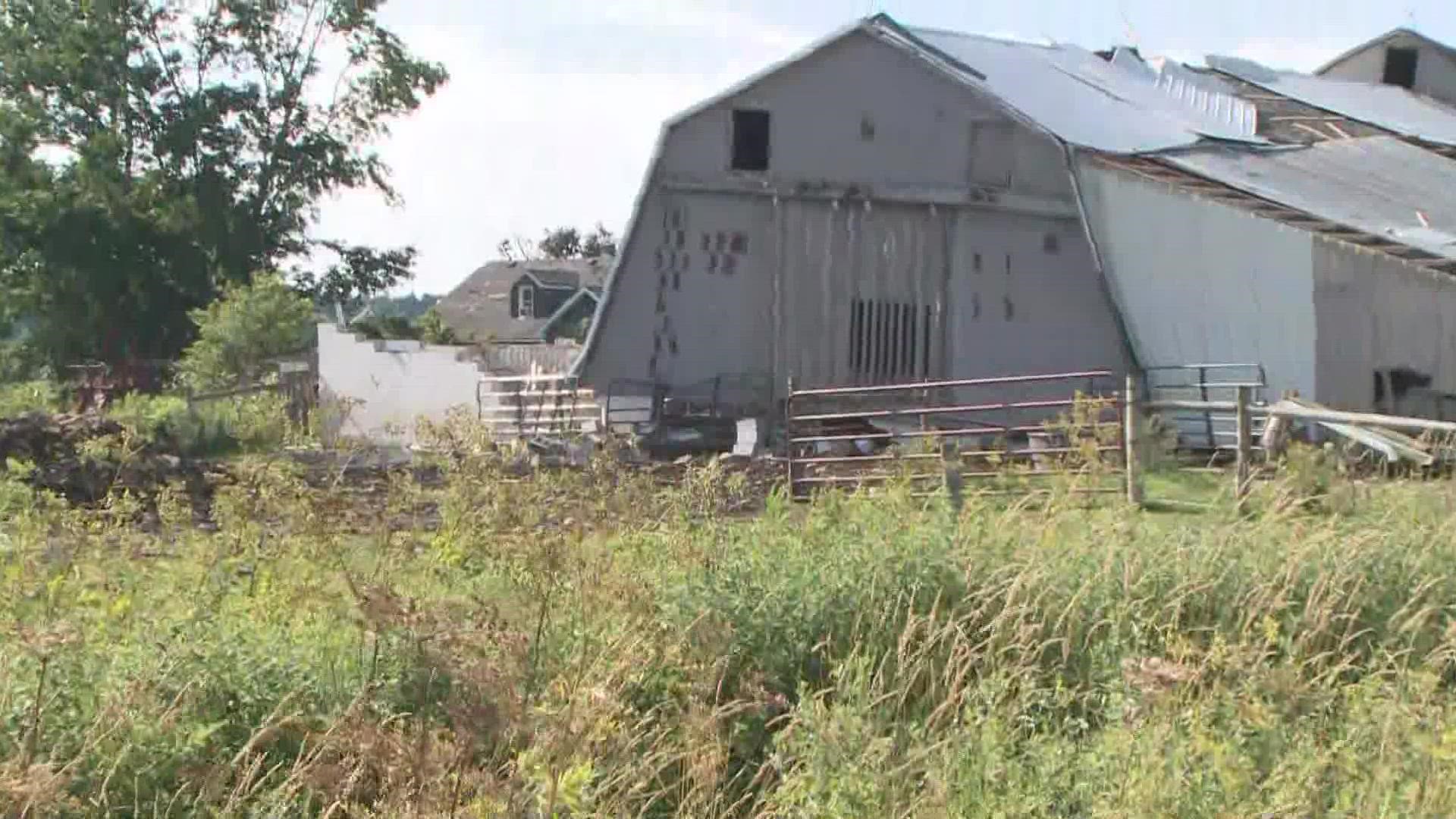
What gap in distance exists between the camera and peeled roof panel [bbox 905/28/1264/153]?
21.5 m

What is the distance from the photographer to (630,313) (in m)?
22.3

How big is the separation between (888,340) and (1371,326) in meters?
6.35

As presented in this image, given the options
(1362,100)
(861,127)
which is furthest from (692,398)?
(1362,100)

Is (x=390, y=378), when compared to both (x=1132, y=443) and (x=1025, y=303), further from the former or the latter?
(x=1132, y=443)

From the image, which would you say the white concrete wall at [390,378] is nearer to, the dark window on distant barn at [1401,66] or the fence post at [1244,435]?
the fence post at [1244,435]

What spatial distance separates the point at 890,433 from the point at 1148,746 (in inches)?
476

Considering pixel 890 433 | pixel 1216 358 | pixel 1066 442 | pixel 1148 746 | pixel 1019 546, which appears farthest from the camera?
pixel 1216 358

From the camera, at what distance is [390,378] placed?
34.1 meters

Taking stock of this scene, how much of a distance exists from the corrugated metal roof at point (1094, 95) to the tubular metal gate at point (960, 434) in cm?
356

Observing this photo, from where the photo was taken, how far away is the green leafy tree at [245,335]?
35812 mm

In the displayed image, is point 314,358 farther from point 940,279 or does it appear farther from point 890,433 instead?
point 890,433

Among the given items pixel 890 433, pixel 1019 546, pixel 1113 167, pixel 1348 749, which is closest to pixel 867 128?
pixel 1113 167

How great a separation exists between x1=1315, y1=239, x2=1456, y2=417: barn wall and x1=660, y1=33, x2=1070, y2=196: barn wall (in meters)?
4.89

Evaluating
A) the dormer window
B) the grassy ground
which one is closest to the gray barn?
the grassy ground
